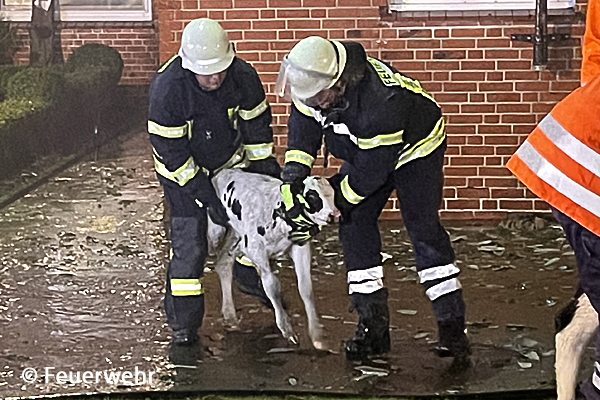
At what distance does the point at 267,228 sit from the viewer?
4.39m

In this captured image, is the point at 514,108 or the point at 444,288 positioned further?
the point at 514,108

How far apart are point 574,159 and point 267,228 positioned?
5.04 feet

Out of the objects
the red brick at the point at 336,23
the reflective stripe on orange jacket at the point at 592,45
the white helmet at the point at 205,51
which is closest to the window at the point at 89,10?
the white helmet at the point at 205,51

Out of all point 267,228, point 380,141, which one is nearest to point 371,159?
point 380,141

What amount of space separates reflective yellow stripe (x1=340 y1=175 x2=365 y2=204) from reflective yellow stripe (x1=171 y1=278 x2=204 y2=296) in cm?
84

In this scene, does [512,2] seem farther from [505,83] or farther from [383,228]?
[383,228]

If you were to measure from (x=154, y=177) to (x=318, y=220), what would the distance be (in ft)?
3.59

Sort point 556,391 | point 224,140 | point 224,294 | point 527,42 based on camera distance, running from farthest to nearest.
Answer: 1. point 527,42
2. point 224,294
3. point 224,140
4. point 556,391

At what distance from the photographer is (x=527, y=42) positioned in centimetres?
517

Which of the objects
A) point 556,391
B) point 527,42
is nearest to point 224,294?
point 556,391

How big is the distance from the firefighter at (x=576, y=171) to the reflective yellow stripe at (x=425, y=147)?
98cm

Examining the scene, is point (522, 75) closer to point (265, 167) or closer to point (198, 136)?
point (265, 167)

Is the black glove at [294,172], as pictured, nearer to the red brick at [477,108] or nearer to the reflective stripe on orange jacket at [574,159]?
the red brick at [477,108]

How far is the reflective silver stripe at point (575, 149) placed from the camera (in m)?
3.25
